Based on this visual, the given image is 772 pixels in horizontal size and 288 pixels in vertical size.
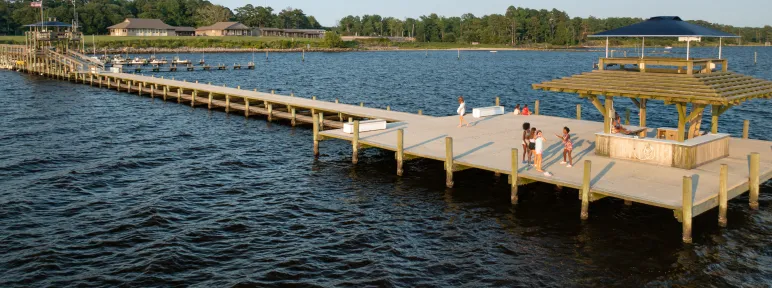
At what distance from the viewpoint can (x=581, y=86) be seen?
26234 millimetres

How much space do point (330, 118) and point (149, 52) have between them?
132546mm

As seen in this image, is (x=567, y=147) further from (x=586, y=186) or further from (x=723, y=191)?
(x=723, y=191)

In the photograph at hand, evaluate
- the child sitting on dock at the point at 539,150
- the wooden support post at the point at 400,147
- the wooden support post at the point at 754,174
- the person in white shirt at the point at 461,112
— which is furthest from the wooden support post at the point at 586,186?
the person in white shirt at the point at 461,112

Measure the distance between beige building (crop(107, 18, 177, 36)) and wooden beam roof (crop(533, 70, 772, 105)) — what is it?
583 ft

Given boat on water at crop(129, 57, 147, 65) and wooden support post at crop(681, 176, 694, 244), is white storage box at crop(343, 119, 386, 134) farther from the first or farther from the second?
boat on water at crop(129, 57, 147, 65)

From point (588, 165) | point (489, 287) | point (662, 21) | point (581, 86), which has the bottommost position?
point (489, 287)

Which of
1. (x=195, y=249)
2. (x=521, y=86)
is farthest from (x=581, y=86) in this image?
(x=521, y=86)

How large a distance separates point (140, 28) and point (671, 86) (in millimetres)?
184368

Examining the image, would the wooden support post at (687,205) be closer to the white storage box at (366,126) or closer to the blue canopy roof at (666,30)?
the blue canopy roof at (666,30)

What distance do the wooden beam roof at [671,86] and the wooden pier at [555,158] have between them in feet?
7.82

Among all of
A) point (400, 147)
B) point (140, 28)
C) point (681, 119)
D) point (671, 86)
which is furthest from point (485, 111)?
point (140, 28)

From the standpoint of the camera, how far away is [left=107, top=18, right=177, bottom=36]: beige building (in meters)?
185

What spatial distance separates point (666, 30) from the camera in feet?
86.6

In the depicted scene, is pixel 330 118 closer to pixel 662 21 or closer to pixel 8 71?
pixel 662 21
